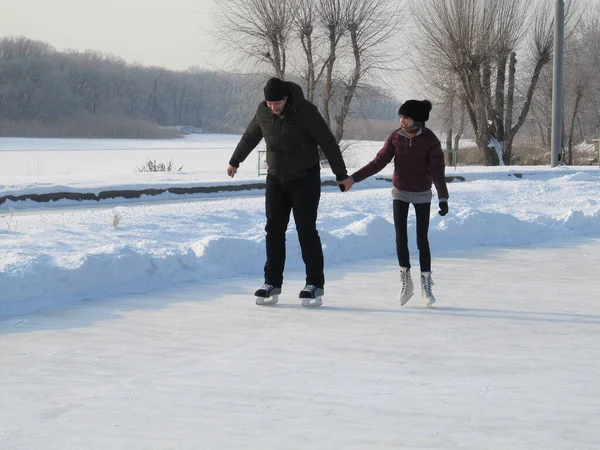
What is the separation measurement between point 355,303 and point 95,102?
98841 millimetres

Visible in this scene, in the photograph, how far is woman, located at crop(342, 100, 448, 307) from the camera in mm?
6371

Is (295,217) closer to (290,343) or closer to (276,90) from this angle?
(276,90)

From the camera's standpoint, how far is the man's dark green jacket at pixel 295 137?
20.6ft

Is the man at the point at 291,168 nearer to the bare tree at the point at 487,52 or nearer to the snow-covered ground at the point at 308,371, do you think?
the snow-covered ground at the point at 308,371

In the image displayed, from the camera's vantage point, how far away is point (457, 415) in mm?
3721

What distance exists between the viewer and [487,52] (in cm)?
3303

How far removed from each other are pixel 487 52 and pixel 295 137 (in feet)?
91.9

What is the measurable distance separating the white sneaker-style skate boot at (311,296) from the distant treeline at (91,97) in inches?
2497

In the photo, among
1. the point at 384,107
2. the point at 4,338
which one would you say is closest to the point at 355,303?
the point at 4,338

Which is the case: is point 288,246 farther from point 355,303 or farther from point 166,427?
Answer: point 166,427

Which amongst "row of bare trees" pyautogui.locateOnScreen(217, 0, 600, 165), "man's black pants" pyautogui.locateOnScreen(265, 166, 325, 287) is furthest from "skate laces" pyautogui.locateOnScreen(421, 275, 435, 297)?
"row of bare trees" pyautogui.locateOnScreen(217, 0, 600, 165)

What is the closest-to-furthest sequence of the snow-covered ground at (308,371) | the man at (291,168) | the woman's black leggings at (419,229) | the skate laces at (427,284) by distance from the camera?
the snow-covered ground at (308,371) < the man at (291,168) < the skate laces at (427,284) < the woman's black leggings at (419,229)

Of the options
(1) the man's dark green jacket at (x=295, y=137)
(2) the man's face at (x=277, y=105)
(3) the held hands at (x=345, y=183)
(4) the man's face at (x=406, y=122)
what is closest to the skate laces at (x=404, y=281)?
(3) the held hands at (x=345, y=183)

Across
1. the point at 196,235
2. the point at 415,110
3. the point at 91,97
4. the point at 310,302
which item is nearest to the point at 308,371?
the point at 310,302
